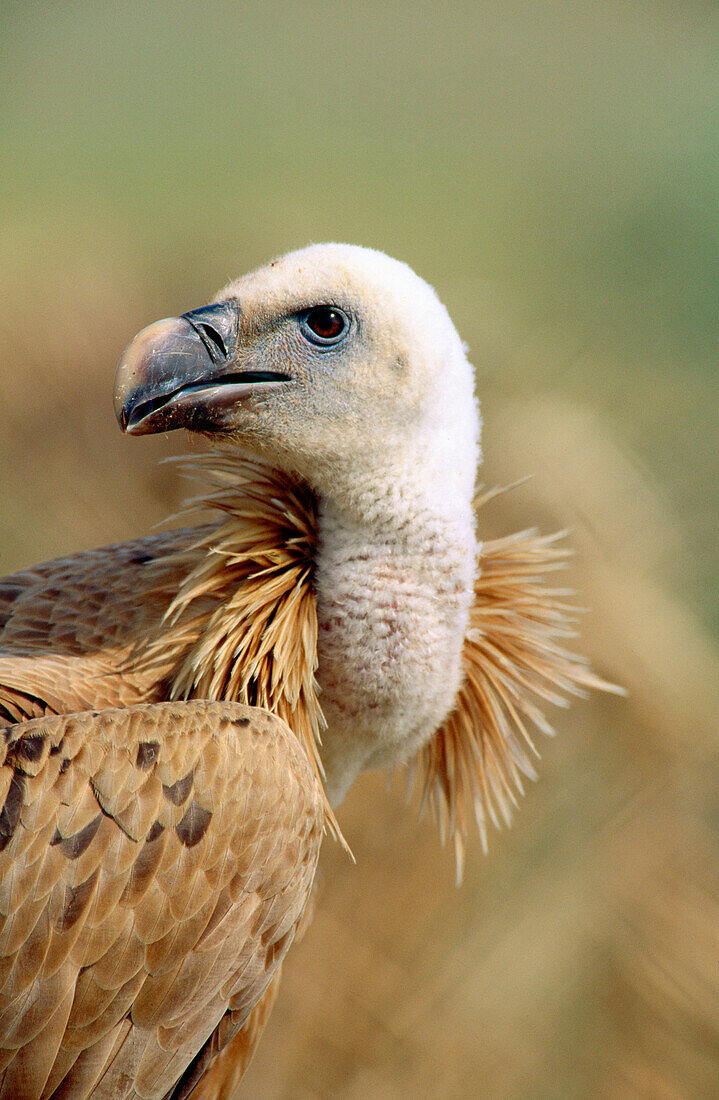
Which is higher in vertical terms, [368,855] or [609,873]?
[609,873]

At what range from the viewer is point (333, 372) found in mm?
1424

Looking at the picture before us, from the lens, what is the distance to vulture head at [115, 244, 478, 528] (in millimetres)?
1421

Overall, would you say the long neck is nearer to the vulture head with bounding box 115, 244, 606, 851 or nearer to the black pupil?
the vulture head with bounding box 115, 244, 606, 851

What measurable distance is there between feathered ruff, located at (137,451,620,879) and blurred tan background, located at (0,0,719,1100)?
45.5 inches

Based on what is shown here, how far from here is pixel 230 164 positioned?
167 inches

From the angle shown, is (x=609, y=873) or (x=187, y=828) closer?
(x=187, y=828)

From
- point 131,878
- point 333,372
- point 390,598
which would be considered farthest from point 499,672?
point 131,878

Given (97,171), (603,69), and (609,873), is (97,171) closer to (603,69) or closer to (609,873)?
(603,69)

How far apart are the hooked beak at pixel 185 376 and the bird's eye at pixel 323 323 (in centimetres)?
8

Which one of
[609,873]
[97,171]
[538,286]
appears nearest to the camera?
[609,873]

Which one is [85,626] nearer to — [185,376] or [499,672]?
[185,376]

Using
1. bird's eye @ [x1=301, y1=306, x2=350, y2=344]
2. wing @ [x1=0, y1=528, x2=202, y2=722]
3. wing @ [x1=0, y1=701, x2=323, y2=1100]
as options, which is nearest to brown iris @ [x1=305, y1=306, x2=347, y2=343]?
bird's eye @ [x1=301, y1=306, x2=350, y2=344]

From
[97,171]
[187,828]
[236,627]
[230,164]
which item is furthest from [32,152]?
[187,828]

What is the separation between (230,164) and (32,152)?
0.97 meters
